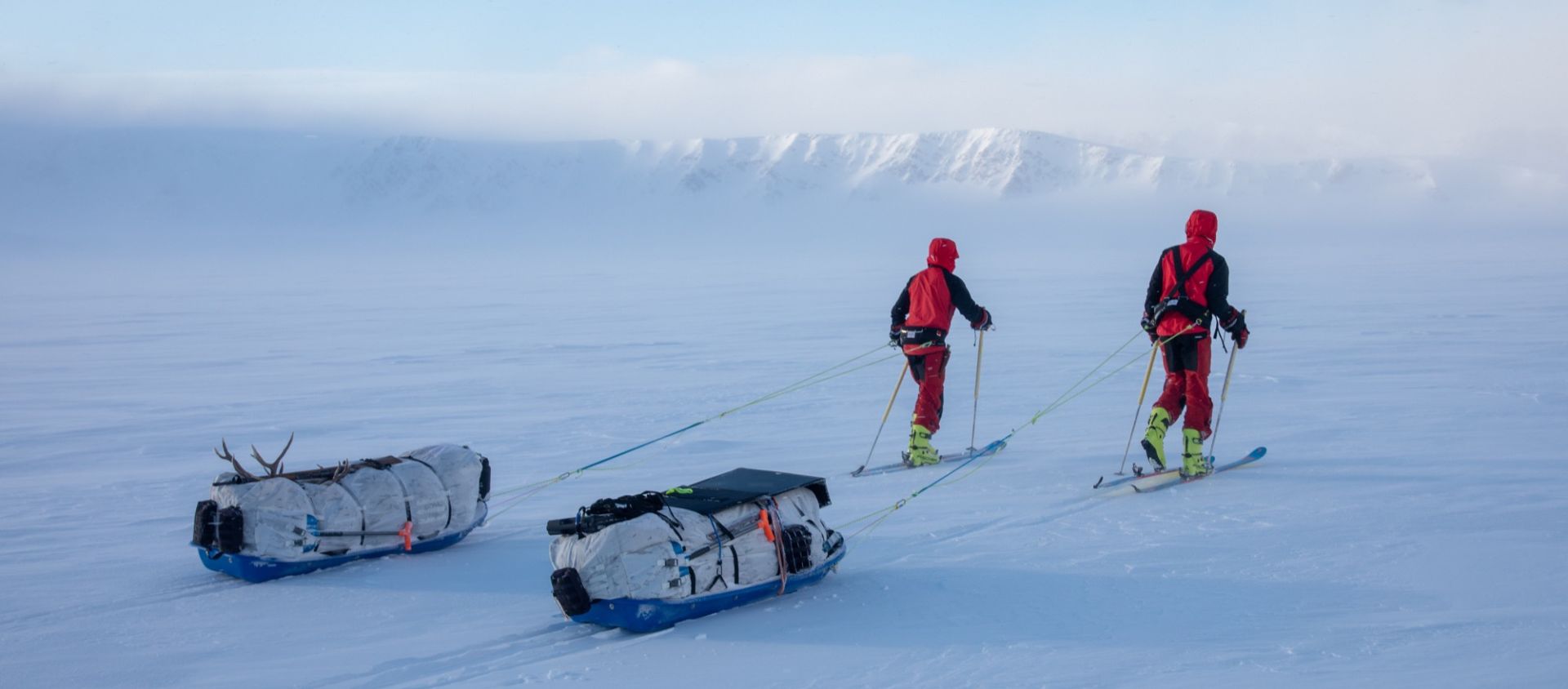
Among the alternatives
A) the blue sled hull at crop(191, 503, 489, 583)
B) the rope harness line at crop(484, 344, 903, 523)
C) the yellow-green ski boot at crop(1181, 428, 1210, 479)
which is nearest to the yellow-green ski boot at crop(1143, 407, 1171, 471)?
the yellow-green ski boot at crop(1181, 428, 1210, 479)

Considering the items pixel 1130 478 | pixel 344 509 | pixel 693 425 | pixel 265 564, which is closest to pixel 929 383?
pixel 1130 478

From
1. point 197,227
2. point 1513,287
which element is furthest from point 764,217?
point 1513,287

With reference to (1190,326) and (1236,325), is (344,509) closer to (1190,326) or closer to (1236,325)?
(1190,326)

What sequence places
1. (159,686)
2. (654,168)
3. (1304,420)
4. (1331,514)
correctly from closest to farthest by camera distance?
(159,686) → (1331,514) → (1304,420) → (654,168)

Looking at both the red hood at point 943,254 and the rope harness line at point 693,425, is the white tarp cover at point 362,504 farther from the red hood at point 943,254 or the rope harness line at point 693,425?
the red hood at point 943,254

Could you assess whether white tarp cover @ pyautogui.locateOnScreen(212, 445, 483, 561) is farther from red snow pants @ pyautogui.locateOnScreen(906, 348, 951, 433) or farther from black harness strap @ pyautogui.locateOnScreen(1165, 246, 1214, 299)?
black harness strap @ pyautogui.locateOnScreen(1165, 246, 1214, 299)

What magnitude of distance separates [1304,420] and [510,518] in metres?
5.72

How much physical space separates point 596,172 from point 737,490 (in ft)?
394

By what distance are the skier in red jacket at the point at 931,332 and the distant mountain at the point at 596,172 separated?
104m

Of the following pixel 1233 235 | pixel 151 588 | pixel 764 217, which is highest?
pixel 764 217

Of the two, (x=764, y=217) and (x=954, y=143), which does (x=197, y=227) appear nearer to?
(x=764, y=217)

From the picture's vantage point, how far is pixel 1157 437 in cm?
698

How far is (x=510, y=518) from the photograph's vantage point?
21.9 feet

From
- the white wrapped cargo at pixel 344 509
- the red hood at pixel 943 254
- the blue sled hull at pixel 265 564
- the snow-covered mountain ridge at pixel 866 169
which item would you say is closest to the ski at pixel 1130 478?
the red hood at pixel 943 254
